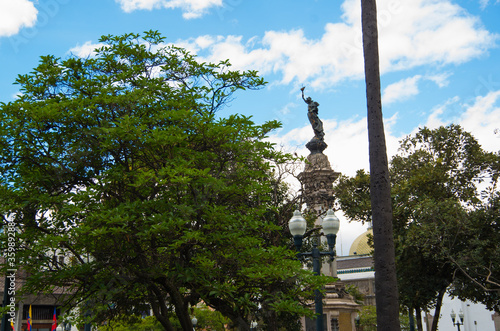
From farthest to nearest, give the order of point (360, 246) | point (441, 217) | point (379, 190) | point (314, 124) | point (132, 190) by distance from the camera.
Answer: point (360, 246) < point (314, 124) < point (441, 217) < point (132, 190) < point (379, 190)

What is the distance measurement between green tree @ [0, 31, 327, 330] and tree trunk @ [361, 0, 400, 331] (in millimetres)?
3525

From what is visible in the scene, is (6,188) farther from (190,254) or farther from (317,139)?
(317,139)

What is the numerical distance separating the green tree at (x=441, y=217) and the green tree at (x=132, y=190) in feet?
49.8

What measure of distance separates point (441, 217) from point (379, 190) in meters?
19.1

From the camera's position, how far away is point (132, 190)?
14812 millimetres

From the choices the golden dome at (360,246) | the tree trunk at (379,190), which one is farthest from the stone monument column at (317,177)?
the golden dome at (360,246)

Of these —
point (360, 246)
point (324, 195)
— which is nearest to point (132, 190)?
point (324, 195)

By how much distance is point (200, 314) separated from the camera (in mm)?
35844

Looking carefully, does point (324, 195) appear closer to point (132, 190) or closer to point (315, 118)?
point (315, 118)

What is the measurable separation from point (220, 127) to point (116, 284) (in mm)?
4847

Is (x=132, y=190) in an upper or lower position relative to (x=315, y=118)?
lower

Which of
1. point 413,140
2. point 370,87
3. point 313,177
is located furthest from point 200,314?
point 370,87

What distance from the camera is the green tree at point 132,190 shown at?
13250 millimetres

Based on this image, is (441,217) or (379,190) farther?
(441,217)
